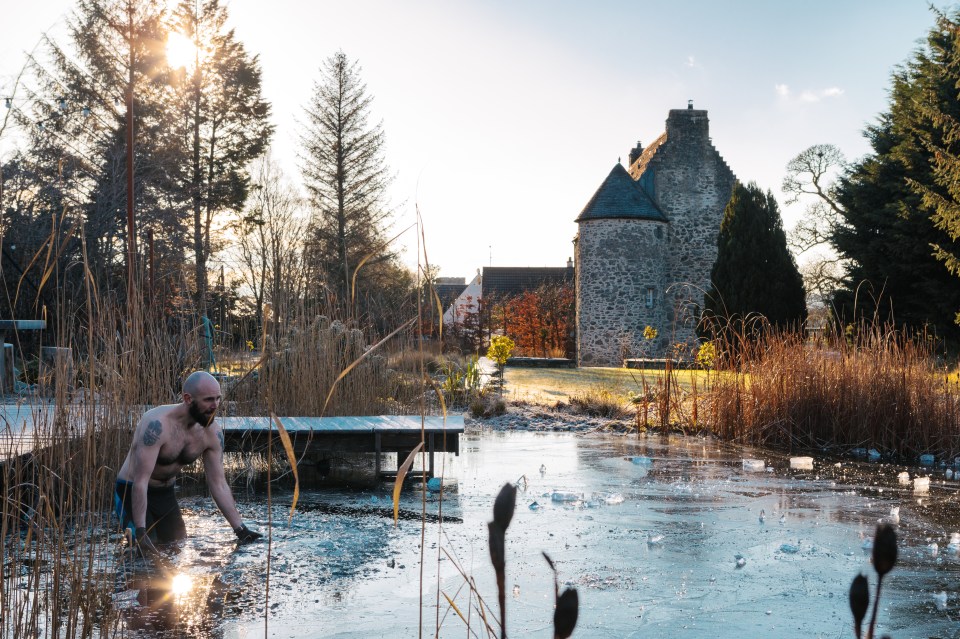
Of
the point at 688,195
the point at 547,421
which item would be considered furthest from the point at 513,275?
the point at 547,421

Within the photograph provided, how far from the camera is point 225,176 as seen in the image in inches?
912

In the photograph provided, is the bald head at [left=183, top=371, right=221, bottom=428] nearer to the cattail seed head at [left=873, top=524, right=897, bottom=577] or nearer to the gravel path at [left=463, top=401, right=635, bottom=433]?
the cattail seed head at [left=873, top=524, right=897, bottom=577]

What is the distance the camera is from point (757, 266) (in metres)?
19.9

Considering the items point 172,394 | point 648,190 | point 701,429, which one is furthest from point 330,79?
point 172,394

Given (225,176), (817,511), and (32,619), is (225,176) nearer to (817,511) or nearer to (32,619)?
(817,511)

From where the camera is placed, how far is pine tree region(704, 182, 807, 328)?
19781mm

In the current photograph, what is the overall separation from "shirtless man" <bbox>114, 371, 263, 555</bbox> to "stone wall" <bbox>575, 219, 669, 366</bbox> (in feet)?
64.1

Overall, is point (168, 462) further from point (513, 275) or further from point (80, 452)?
point (513, 275)

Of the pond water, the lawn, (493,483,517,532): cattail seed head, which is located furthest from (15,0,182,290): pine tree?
(493,483,517,532): cattail seed head

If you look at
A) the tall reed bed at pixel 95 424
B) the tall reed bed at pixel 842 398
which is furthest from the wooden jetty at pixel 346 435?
the tall reed bed at pixel 842 398

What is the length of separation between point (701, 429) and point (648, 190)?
1679cm

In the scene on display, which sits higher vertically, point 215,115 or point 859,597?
point 215,115

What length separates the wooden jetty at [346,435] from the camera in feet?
21.3

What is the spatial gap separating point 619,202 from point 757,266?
17.3 feet
